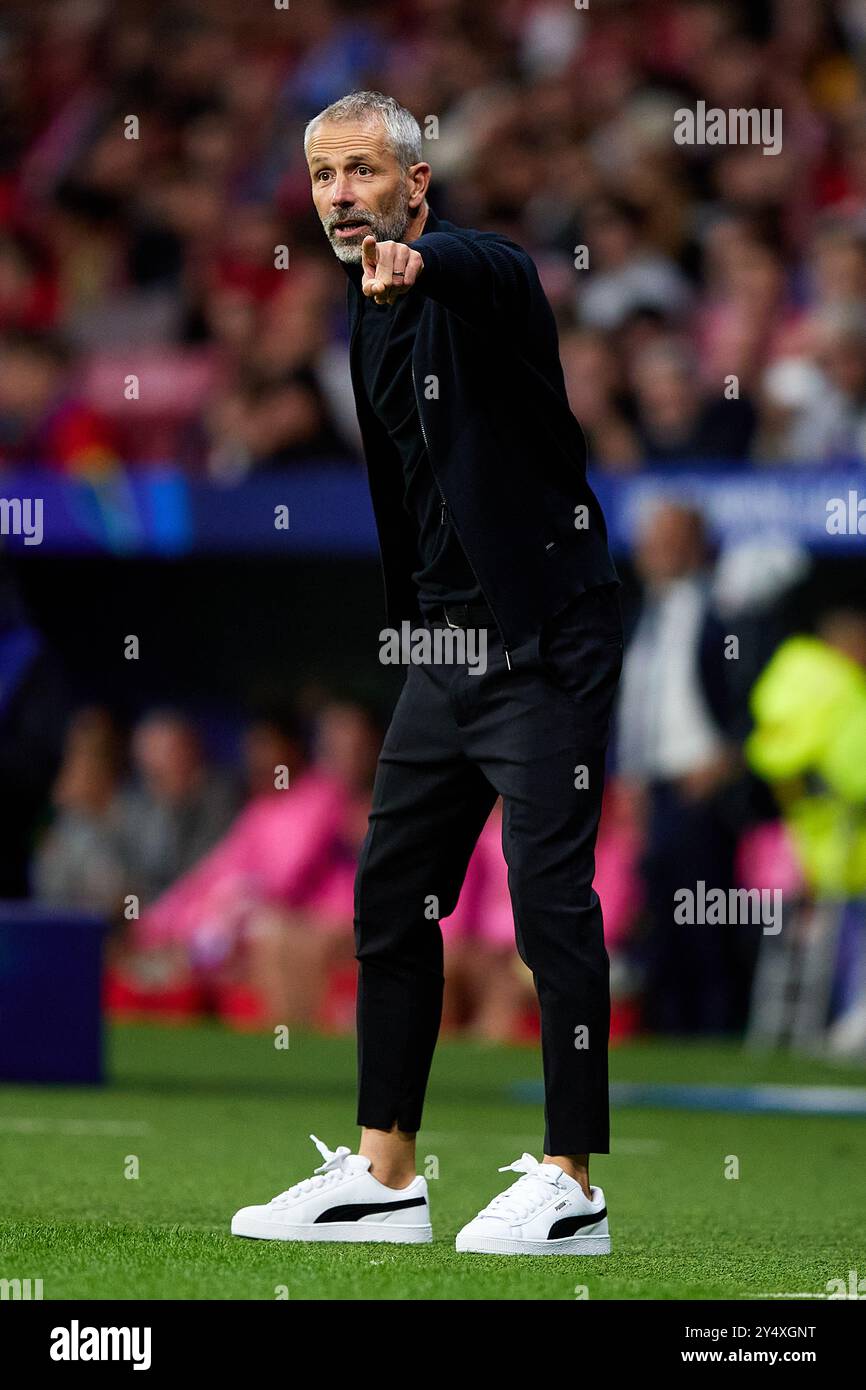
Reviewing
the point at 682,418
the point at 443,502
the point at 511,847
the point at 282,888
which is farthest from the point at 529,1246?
the point at 282,888

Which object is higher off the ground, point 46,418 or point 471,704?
point 46,418

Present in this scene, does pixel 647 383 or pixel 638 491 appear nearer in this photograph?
pixel 638 491

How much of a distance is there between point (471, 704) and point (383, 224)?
2.85ft

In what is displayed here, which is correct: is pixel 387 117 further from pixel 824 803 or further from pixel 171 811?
pixel 171 811

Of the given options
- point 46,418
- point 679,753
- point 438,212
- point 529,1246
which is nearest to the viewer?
point 529,1246

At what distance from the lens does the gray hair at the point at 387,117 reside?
13.7 ft

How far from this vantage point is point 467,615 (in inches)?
174

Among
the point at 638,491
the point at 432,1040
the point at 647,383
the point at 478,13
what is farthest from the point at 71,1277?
the point at 478,13

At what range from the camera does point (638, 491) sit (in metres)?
10.7

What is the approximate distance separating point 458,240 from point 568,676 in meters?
0.83

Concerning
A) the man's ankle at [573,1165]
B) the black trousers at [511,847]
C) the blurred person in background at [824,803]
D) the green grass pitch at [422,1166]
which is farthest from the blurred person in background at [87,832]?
the man's ankle at [573,1165]

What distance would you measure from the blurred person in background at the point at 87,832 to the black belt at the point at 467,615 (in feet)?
27.0

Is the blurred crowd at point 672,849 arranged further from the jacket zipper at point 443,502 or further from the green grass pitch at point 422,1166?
the jacket zipper at point 443,502

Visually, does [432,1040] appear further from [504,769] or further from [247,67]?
[247,67]
